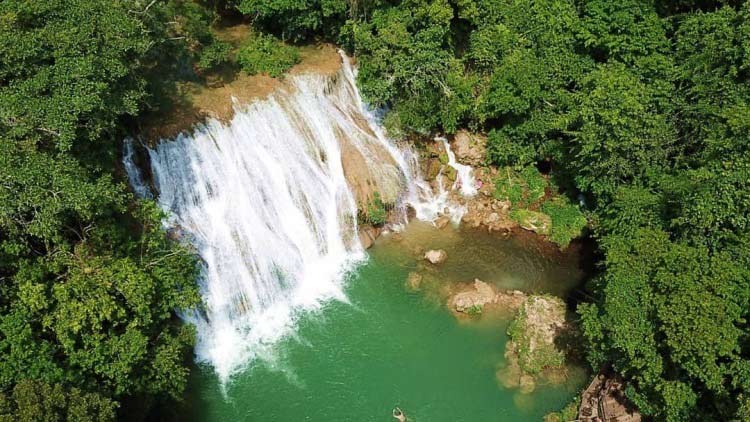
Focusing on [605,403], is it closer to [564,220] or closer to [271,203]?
[564,220]

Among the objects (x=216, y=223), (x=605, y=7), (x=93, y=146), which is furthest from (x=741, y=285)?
(x=93, y=146)

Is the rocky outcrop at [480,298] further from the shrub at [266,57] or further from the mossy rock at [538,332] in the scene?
the shrub at [266,57]

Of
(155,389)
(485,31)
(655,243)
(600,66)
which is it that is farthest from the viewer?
(485,31)

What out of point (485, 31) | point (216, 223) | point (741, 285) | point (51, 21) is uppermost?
point (51, 21)

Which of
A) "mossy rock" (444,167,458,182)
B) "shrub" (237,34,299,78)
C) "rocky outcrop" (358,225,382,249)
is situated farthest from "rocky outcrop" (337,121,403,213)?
"shrub" (237,34,299,78)

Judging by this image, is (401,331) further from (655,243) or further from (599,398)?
(655,243)

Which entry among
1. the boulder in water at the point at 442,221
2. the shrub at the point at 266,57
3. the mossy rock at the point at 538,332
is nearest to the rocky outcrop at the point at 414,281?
the boulder in water at the point at 442,221

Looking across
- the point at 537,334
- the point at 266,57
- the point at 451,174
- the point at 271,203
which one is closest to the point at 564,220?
the point at 451,174
